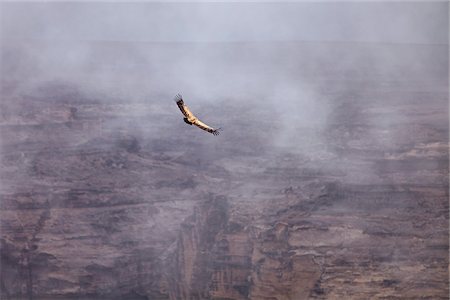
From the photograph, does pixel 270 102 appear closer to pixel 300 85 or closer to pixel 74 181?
pixel 300 85

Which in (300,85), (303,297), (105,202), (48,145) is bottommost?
(303,297)

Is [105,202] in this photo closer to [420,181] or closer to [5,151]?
[5,151]

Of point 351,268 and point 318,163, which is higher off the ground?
point 318,163

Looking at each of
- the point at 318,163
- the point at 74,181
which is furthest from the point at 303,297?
the point at 74,181

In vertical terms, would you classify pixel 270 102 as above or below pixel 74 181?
above

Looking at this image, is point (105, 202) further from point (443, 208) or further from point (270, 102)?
point (443, 208)

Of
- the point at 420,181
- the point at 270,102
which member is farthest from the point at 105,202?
the point at 420,181
